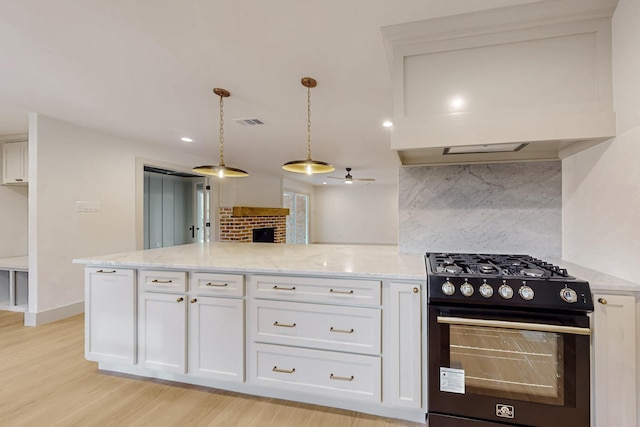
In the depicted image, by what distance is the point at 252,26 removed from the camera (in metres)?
1.75

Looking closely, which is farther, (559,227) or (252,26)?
(559,227)

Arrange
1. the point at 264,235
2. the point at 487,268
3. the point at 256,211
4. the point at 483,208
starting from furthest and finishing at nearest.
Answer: the point at 264,235, the point at 256,211, the point at 483,208, the point at 487,268

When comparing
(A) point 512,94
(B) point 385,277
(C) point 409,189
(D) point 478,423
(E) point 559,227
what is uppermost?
(A) point 512,94

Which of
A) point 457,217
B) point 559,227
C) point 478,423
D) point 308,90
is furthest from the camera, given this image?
point 308,90

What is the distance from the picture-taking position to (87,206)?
370cm

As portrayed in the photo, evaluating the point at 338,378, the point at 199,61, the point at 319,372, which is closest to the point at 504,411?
the point at 338,378

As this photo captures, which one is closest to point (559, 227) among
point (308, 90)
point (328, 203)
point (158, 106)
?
point (308, 90)

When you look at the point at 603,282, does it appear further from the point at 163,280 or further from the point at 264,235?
the point at 264,235

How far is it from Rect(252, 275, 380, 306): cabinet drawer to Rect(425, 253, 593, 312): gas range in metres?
0.34

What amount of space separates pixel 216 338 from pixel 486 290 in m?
1.59

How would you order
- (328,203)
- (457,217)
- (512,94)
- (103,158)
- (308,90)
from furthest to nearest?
(328,203) → (103,158) → (308,90) → (457,217) → (512,94)

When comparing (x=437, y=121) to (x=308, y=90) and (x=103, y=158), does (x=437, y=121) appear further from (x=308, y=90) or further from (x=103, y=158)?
(x=103, y=158)

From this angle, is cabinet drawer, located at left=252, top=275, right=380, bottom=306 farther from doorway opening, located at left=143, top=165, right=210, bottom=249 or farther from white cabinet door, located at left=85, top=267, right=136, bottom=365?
doorway opening, located at left=143, top=165, right=210, bottom=249

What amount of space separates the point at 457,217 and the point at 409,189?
408mm
